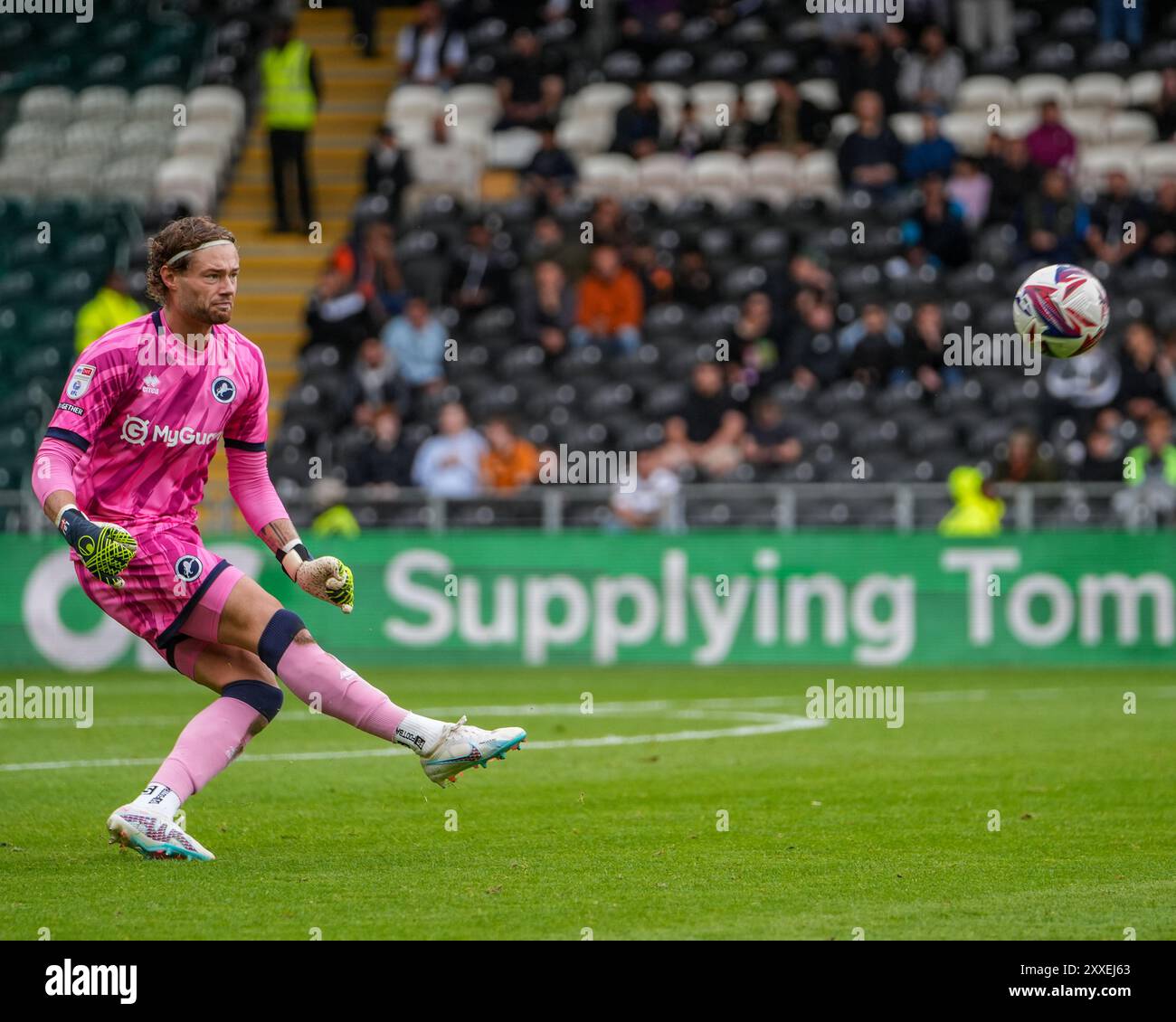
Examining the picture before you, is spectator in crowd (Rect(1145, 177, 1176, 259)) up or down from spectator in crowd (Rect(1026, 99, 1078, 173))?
down

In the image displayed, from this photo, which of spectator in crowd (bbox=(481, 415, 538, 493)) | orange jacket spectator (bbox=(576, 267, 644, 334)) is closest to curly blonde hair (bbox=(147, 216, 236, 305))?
spectator in crowd (bbox=(481, 415, 538, 493))

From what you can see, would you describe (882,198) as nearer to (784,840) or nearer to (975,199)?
(975,199)

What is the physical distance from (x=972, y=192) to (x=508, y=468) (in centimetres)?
638

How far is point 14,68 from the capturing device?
27.4 metres

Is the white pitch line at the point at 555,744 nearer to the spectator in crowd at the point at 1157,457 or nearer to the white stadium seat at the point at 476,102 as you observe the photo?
the spectator in crowd at the point at 1157,457

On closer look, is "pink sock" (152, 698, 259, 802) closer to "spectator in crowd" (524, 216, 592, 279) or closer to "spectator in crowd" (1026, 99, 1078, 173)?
"spectator in crowd" (524, 216, 592, 279)

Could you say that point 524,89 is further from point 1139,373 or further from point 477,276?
point 1139,373

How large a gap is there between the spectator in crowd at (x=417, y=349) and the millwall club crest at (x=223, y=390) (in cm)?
1293

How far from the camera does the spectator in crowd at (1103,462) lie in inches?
712

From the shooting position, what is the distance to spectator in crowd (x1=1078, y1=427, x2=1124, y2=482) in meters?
18.1

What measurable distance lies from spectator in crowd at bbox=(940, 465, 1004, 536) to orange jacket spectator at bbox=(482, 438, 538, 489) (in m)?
3.94

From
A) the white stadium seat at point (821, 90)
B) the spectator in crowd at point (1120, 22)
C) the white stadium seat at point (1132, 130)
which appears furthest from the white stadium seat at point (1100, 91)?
the white stadium seat at point (821, 90)

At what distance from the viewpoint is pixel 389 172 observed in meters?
22.7
